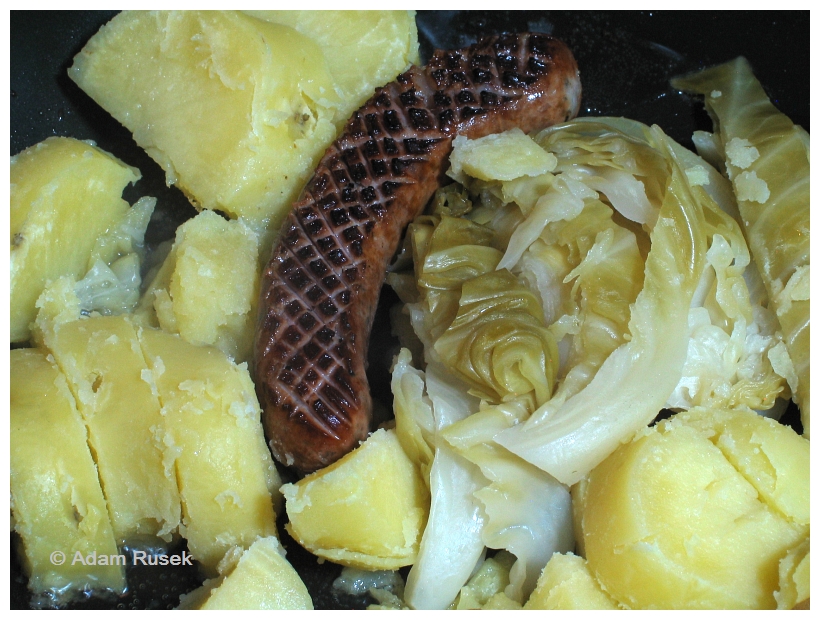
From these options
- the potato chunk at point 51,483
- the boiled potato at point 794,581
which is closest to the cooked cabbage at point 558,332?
the boiled potato at point 794,581

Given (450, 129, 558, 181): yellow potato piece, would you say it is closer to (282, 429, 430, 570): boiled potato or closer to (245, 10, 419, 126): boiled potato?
(245, 10, 419, 126): boiled potato

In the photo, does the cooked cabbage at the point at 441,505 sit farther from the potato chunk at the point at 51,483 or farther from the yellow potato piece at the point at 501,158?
the potato chunk at the point at 51,483

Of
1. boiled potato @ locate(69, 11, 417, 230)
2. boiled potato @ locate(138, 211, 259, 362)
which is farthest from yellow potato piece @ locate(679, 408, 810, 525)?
boiled potato @ locate(69, 11, 417, 230)

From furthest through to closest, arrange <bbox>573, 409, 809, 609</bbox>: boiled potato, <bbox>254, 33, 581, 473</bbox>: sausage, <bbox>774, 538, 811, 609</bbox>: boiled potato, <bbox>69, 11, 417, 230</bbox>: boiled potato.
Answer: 1. <bbox>69, 11, 417, 230</bbox>: boiled potato
2. <bbox>254, 33, 581, 473</bbox>: sausage
3. <bbox>573, 409, 809, 609</bbox>: boiled potato
4. <bbox>774, 538, 811, 609</bbox>: boiled potato

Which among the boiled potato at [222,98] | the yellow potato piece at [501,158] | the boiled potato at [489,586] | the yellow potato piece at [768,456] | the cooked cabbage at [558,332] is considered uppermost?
the boiled potato at [222,98]

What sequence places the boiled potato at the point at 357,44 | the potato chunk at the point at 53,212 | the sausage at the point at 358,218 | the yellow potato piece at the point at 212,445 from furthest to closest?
the boiled potato at the point at 357,44, the potato chunk at the point at 53,212, the sausage at the point at 358,218, the yellow potato piece at the point at 212,445

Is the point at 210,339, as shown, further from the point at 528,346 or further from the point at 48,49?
the point at 48,49
